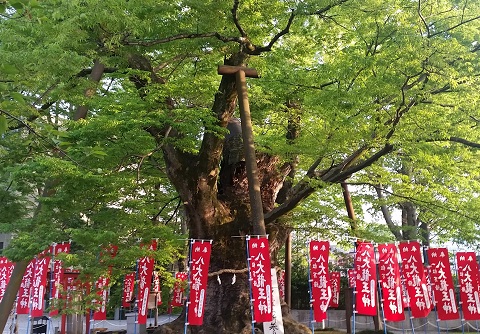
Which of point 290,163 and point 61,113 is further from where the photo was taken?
point 61,113

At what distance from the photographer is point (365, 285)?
408 inches

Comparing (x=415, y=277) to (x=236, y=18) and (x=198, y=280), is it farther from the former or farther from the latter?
(x=236, y=18)

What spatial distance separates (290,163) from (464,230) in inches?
204

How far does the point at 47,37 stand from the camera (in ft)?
24.7

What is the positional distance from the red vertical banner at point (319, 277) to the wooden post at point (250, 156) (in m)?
2.96

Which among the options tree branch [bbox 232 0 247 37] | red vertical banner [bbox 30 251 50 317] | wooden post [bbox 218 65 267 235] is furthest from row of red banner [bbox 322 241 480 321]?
red vertical banner [bbox 30 251 50 317]

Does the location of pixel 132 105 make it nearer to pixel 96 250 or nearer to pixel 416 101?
pixel 96 250

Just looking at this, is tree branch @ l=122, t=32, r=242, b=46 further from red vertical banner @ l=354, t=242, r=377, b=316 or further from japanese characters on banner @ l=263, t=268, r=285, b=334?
red vertical banner @ l=354, t=242, r=377, b=316

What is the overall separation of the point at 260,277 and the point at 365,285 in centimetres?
334

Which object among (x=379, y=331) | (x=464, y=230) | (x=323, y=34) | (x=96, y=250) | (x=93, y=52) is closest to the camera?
(x=93, y=52)

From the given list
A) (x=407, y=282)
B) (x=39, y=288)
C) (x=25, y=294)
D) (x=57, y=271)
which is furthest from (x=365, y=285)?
(x=25, y=294)

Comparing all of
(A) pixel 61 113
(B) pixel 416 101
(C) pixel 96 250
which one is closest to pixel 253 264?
(C) pixel 96 250

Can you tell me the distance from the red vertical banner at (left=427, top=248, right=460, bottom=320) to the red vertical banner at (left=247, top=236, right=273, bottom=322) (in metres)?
5.60

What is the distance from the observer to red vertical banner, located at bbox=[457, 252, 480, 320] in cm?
1127
